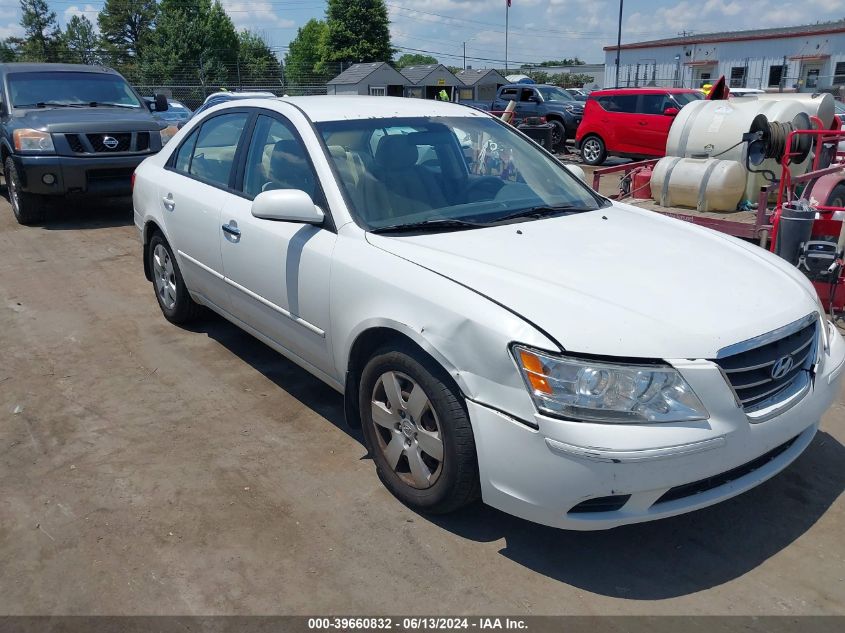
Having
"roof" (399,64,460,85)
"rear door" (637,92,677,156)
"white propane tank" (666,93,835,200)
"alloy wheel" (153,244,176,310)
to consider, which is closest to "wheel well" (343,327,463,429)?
"alloy wheel" (153,244,176,310)

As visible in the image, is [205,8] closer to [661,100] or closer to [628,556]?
[661,100]

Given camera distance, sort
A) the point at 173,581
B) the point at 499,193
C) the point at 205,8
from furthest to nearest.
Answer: the point at 205,8 < the point at 499,193 < the point at 173,581

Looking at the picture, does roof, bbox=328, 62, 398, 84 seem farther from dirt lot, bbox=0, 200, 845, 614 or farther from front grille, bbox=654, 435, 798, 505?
front grille, bbox=654, 435, 798, 505

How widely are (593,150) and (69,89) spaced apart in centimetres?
1145

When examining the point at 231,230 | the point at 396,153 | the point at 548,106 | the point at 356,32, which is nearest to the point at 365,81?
the point at 548,106

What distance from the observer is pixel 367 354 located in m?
3.24

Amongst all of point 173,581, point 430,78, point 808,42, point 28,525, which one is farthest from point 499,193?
point 808,42

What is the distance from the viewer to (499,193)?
3812 millimetres

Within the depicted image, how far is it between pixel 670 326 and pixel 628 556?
97cm

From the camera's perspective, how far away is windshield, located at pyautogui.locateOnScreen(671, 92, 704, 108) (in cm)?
1611

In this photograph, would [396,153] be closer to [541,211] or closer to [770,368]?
[541,211]

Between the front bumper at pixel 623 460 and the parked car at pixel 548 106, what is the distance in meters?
18.4

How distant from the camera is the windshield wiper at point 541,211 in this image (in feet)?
11.8

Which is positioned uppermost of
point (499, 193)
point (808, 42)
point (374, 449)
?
point (808, 42)
